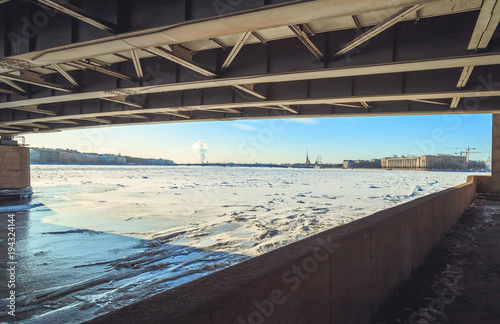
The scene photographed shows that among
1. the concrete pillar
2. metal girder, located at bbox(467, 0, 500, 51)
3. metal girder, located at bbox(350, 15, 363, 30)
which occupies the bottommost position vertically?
the concrete pillar

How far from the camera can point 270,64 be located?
383 inches

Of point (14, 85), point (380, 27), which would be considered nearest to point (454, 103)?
point (380, 27)

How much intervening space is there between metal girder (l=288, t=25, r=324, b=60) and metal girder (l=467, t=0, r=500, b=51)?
3.75 meters

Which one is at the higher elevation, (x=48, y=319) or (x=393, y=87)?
(x=393, y=87)

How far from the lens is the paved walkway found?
12.7ft

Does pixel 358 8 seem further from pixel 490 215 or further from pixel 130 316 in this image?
pixel 490 215

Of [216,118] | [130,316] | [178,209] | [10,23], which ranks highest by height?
[10,23]

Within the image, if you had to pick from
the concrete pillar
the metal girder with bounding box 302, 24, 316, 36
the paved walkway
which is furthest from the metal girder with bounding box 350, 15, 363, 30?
the concrete pillar

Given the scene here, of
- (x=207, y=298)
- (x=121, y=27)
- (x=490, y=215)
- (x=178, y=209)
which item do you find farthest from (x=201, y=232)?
(x=490, y=215)

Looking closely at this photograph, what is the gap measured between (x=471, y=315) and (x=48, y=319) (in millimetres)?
6724

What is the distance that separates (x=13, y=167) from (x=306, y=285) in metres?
29.7

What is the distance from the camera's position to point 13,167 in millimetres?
23891

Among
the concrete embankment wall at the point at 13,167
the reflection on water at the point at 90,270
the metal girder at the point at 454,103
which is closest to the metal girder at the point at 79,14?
the reflection on water at the point at 90,270

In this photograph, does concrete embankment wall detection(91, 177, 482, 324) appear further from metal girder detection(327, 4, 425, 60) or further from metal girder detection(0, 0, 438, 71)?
metal girder detection(327, 4, 425, 60)
